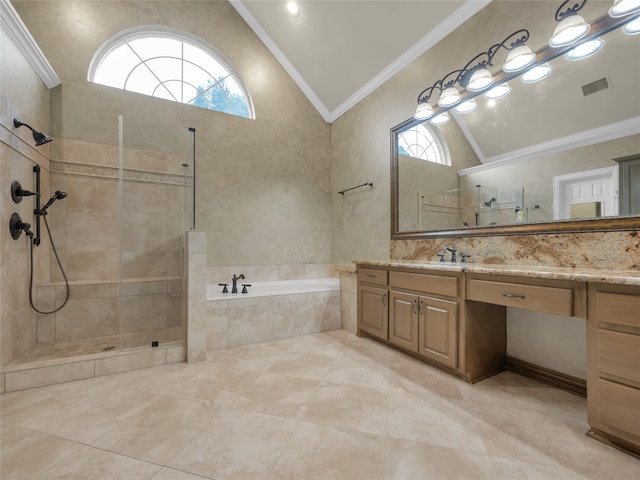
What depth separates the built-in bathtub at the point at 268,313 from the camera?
255 centimetres

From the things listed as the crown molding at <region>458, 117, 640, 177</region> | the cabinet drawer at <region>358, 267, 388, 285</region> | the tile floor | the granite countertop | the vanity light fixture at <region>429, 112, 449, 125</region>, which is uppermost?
the vanity light fixture at <region>429, 112, 449, 125</region>

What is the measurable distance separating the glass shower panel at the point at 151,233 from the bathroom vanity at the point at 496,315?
1.74 metres

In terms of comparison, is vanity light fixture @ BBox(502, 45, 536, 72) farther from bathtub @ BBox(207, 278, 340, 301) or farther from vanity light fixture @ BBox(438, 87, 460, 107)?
bathtub @ BBox(207, 278, 340, 301)

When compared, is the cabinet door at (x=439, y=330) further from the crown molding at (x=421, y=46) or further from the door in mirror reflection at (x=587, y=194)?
the crown molding at (x=421, y=46)

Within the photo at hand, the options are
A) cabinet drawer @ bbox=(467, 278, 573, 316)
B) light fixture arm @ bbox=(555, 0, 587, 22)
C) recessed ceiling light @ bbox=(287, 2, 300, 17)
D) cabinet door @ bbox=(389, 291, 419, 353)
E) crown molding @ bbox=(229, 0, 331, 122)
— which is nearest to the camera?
cabinet drawer @ bbox=(467, 278, 573, 316)

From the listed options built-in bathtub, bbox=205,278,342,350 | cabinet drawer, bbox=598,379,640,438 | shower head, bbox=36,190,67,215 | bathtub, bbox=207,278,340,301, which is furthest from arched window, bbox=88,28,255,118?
cabinet drawer, bbox=598,379,640,438

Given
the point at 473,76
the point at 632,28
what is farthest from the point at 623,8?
the point at 473,76

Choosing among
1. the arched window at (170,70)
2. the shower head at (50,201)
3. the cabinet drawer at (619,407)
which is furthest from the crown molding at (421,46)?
the shower head at (50,201)

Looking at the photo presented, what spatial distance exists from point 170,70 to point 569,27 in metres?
3.69

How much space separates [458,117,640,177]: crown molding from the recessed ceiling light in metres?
2.65

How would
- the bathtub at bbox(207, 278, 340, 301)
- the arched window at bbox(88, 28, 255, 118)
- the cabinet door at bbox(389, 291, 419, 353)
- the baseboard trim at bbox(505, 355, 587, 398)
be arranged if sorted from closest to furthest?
the baseboard trim at bbox(505, 355, 587, 398)
the cabinet door at bbox(389, 291, 419, 353)
the bathtub at bbox(207, 278, 340, 301)
the arched window at bbox(88, 28, 255, 118)

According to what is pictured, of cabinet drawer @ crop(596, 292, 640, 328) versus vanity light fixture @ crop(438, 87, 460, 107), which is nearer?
cabinet drawer @ crop(596, 292, 640, 328)

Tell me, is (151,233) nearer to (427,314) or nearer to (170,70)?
(170,70)

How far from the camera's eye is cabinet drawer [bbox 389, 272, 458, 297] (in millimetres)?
1936
